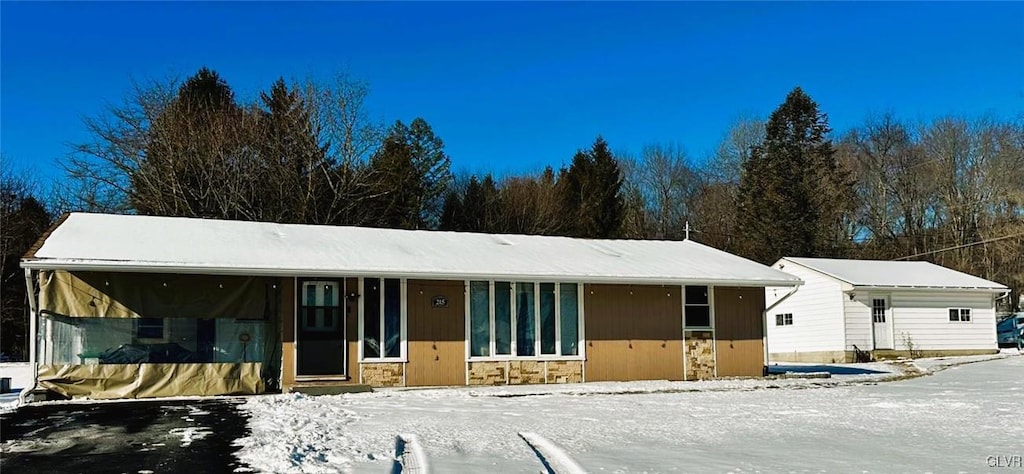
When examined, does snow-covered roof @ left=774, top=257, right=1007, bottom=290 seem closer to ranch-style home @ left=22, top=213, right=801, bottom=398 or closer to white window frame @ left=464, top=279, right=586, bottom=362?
ranch-style home @ left=22, top=213, right=801, bottom=398

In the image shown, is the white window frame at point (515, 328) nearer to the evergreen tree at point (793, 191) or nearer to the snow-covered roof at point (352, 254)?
the snow-covered roof at point (352, 254)

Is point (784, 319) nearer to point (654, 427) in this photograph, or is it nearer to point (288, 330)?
point (288, 330)

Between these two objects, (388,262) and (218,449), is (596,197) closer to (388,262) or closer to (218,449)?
(388,262)

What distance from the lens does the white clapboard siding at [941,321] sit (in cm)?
2567

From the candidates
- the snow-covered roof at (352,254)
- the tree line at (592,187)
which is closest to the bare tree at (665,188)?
the tree line at (592,187)

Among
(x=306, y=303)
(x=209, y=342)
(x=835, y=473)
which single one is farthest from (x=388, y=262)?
(x=835, y=473)

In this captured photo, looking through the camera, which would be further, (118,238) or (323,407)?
(118,238)

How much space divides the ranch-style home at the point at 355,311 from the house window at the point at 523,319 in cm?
2

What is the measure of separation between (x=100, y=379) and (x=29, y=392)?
94 centimetres

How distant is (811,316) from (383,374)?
54.0 feet

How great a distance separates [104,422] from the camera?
9.48 metres

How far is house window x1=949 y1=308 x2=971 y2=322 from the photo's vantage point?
26.7 m

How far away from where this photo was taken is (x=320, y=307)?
1423cm

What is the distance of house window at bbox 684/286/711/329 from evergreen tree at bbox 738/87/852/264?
22.5m
